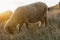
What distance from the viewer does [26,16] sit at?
1981 millimetres

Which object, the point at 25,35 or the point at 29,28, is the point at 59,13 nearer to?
the point at 29,28

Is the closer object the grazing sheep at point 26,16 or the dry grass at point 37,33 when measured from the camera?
the dry grass at point 37,33

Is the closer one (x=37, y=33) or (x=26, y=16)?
(x=37, y=33)

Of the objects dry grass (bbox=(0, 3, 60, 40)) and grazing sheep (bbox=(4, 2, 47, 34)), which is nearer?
dry grass (bbox=(0, 3, 60, 40))

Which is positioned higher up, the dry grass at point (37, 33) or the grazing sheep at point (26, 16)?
the grazing sheep at point (26, 16)

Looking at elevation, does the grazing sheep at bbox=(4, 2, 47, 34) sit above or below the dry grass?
above

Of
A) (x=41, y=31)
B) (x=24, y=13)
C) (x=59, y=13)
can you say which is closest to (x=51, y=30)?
(x=41, y=31)

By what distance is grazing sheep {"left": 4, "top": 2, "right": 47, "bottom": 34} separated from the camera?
1888 millimetres

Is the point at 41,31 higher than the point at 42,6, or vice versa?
the point at 42,6

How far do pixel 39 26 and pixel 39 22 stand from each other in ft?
0.27

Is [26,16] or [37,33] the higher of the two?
[26,16]

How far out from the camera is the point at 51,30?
75.1 inches

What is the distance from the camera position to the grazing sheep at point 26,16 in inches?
74.3

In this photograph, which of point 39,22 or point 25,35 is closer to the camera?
point 25,35
